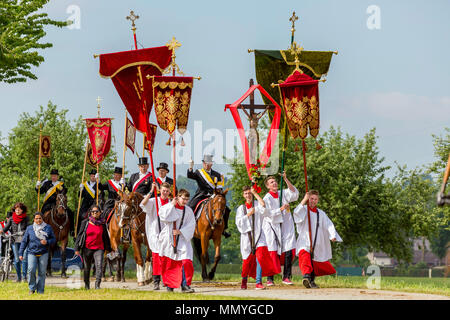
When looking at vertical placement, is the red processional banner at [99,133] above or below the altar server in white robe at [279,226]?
above

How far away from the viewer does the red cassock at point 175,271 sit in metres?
16.7

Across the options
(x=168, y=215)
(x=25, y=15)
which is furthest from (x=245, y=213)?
(x=25, y=15)

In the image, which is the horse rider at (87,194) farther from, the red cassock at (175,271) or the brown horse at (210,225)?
the red cassock at (175,271)

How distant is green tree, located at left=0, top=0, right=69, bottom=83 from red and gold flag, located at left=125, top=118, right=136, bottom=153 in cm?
550

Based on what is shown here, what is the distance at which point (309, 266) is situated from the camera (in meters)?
17.4

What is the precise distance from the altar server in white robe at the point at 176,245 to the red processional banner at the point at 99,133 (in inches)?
295

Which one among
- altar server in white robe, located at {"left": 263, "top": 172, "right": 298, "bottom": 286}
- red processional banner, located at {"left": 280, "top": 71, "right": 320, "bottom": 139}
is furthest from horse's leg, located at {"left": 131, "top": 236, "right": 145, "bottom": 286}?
red processional banner, located at {"left": 280, "top": 71, "right": 320, "bottom": 139}

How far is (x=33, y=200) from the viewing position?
4062 centimetres

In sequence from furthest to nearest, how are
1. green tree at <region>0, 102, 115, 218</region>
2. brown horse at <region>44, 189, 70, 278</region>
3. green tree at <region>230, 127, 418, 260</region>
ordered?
green tree at <region>0, 102, 115, 218</region>
green tree at <region>230, 127, 418, 260</region>
brown horse at <region>44, 189, 70, 278</region>

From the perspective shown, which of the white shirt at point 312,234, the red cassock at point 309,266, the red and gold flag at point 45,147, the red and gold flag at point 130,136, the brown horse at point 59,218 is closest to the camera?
the red cassock at point 309,266

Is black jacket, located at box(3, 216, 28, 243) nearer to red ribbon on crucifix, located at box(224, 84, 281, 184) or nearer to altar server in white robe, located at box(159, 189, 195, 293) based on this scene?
altar server in white robe, located at box(159, 189, 195, 293)

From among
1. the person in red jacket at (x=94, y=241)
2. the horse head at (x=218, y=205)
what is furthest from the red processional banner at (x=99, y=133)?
the person in red jacket at (x=94, y=241)

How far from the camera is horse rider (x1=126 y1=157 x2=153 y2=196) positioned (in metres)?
21.1
